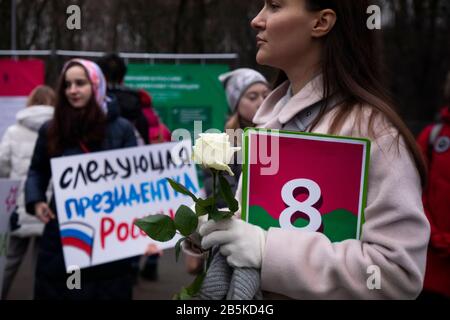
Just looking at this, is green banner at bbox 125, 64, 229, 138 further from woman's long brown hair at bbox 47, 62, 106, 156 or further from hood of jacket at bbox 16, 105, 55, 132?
woman's long brown hair at bbox 47, 62, 106, 156

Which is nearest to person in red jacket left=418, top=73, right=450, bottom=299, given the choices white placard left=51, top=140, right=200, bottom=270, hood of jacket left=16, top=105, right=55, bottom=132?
white placard left=51, top=140, right=200, bottom=270

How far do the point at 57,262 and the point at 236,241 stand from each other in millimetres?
2531

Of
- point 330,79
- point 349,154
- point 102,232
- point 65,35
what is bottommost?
point 102,232

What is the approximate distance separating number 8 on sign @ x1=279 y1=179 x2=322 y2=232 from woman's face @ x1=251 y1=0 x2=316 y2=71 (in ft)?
1.17

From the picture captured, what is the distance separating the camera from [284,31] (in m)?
1.91

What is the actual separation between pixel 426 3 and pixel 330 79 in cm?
1674

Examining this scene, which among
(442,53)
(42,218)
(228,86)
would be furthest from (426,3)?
(42,218)

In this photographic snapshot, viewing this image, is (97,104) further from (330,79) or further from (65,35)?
(65,35)

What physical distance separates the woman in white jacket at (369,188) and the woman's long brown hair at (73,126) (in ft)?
7.98

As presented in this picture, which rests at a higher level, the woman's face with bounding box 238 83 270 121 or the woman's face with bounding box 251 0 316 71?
the woman's face with bounding box 251 0 316 71

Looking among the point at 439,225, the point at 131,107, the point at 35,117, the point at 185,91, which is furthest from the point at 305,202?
the point at 185,91

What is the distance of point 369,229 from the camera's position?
178 cm

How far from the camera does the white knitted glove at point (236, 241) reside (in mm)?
1761

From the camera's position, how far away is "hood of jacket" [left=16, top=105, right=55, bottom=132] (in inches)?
215
